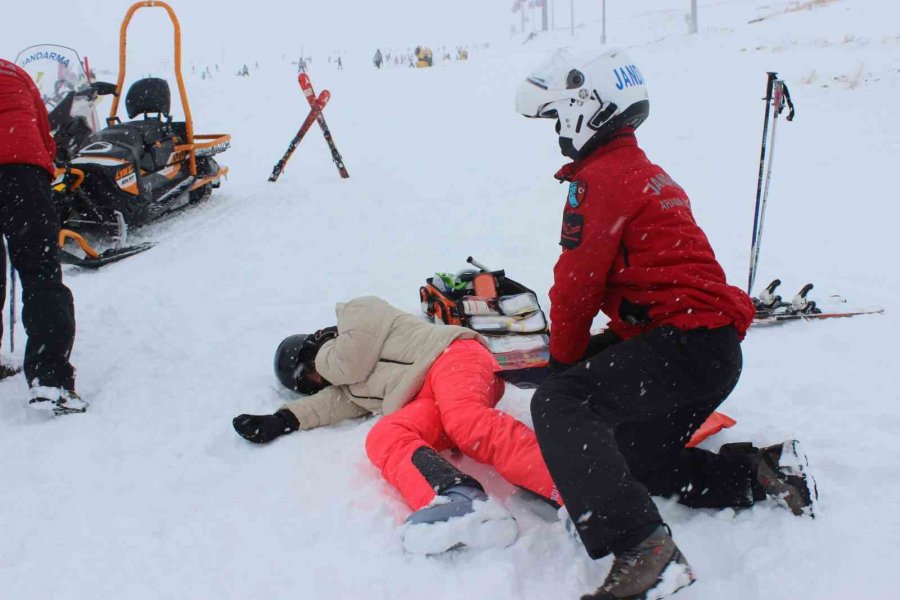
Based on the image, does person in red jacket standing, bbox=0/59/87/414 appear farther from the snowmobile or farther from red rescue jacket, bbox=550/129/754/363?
red rescue jacket, bbox=550/129/754/363

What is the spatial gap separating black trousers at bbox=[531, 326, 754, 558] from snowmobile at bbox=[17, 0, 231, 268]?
475 centimetres

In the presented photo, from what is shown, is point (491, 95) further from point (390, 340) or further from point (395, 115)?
point (390, 340)

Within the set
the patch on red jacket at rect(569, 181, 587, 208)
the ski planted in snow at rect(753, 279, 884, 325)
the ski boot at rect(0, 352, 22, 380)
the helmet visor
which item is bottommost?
the ski planted in snow at rect(753, 279, 884, 325)

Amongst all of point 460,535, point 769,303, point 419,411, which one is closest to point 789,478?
point 460,535

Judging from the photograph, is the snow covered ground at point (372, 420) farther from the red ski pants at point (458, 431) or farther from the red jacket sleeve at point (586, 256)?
the red jacket sleeve at point (586, 256)

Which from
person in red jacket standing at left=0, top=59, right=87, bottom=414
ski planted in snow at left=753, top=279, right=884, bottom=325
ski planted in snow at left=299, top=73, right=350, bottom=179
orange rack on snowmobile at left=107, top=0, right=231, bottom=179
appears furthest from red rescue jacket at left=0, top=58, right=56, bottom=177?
ski planted in snow at left=299, top=73, right=350, bottom=179

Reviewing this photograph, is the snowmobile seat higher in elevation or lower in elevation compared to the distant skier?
higher

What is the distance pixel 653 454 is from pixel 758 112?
8.18 m

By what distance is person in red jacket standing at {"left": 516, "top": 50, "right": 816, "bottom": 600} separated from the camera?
1.92 m

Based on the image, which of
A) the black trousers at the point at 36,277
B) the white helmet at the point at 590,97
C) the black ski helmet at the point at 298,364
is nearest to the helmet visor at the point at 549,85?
the white helmet at the point at 590,97

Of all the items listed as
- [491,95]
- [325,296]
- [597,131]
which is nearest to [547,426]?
[597,131]

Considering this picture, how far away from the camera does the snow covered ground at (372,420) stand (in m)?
2.22

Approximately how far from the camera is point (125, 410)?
11.4 ft

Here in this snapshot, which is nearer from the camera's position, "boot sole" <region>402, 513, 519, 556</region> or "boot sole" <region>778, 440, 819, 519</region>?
"boot sole" <region>402, 513, 519, 556</region>
